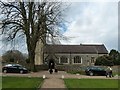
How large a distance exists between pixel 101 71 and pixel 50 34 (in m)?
10.3

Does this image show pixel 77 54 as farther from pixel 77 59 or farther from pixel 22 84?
pixel 22 84

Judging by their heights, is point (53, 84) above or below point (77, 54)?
above

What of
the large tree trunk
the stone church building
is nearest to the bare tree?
the large tree trunk

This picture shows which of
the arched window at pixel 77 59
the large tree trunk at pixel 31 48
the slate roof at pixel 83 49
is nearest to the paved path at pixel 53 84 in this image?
the large tree trunk at pixel 31 48

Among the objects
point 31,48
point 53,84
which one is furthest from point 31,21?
point 53,84

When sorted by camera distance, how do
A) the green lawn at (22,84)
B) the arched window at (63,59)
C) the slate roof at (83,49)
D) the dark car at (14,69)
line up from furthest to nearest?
the slate roof at (83,49)
the arched window at (63,59)
the dark car at (14,69)
the green lawn at (22,84)

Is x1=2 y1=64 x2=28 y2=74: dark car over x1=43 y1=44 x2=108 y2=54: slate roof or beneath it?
beneath

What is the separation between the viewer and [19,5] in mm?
54688

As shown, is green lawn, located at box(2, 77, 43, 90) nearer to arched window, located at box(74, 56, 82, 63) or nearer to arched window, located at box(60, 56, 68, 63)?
arched window, located at box(60, 56, 68, 63)

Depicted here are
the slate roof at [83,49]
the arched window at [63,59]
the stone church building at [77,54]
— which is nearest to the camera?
the arched window at [63,59]

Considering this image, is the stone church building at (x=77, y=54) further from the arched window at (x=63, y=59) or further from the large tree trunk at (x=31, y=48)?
the large tree trunk at (x=31, y=48)

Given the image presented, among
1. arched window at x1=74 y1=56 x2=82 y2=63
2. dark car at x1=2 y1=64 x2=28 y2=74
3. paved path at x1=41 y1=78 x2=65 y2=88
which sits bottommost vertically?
arched window at x1=74 y1=56 x2=82 y2=63

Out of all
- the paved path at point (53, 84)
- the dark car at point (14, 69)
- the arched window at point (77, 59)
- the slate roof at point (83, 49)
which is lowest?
the arched window at point (77, 59)

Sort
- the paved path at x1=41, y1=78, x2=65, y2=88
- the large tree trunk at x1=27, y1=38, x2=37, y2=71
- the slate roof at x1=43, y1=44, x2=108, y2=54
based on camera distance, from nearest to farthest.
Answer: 1. the paved path at x1=41, y1=78, x2=65, y2=88
2. the large tree trunk at x1=27, y1=38, x2=37, y2=71
3. the slate roof at x1=43, y1=44, x2=108, y2=54
